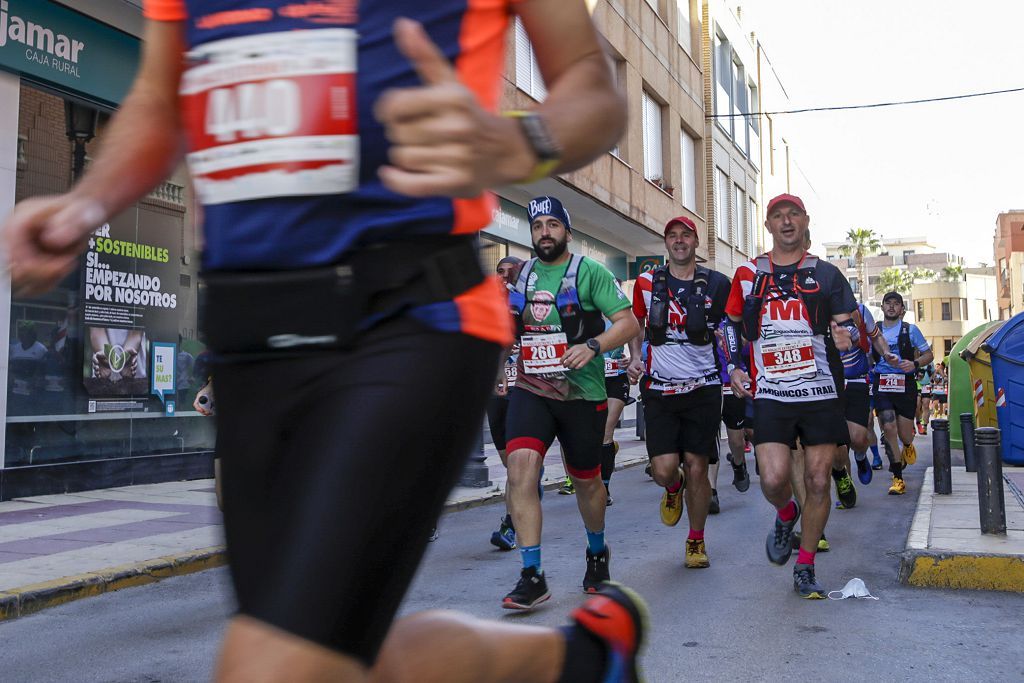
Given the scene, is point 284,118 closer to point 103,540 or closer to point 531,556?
point 531,556

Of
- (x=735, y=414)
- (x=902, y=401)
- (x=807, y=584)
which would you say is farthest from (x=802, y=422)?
(x=902, y=401)

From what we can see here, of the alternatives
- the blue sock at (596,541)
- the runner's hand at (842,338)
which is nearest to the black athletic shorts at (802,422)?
the runner's hand at (842,338)

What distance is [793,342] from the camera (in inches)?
236

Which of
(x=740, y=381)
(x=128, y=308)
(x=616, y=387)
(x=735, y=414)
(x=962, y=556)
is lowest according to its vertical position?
(x=962, y=556)

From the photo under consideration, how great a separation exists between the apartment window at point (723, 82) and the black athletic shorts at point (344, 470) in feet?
113

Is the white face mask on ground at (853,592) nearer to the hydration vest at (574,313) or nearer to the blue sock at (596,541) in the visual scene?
the blue sock at (596,541)

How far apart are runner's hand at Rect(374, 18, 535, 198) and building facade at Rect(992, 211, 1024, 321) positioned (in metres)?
83.1

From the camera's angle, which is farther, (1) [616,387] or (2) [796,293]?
(1) [616,387]

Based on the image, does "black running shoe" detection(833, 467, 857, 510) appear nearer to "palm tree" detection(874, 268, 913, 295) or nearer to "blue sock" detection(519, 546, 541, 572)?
"blue sock" detection(519, 546, 541, 572)

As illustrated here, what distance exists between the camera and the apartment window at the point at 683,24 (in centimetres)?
3084

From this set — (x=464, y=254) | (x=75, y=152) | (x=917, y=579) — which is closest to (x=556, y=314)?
(x=917, y=579)

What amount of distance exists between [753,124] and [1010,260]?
47.6 meters

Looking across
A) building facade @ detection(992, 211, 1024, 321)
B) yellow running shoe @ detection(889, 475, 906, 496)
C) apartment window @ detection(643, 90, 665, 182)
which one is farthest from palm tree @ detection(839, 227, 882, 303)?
yellow running shoe @ detection(889, 475, 906, 496)

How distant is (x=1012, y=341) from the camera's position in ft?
47.7
